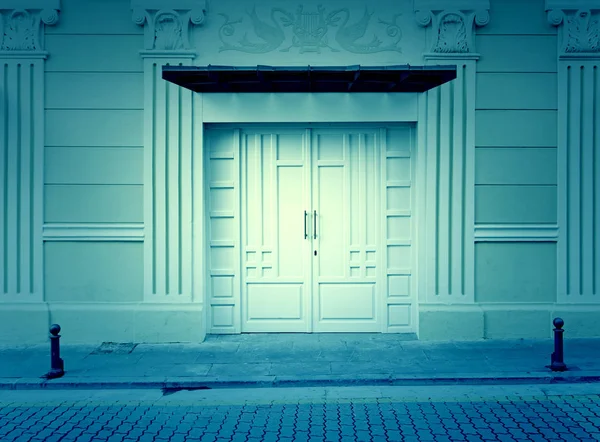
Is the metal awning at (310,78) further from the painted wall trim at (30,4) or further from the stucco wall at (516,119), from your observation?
the painted wall trim at (30,4)

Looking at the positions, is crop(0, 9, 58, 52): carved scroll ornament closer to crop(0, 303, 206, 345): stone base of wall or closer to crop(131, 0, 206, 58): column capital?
crop(131, 0, 206, 58): column capital

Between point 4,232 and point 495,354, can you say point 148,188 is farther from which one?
point 495,354

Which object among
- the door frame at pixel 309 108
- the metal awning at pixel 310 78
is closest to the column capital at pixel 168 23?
the metal awning at pixel 310 78

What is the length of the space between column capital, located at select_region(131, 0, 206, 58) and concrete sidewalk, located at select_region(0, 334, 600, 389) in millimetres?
4010

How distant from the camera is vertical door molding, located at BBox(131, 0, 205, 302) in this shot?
9039 millimetres

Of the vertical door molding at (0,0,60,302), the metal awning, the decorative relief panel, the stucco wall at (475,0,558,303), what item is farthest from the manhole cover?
the stucco wall at (475,0,558,303)

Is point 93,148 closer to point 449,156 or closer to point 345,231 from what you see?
point 345,231

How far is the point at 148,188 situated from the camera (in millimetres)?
9078

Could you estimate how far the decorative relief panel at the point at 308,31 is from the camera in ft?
29.7

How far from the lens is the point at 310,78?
8.36 m

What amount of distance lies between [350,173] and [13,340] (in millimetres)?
5180

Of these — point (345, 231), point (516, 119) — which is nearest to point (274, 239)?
point (345, 231)

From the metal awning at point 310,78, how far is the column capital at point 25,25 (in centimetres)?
206

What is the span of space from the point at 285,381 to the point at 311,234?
8.81 feet
